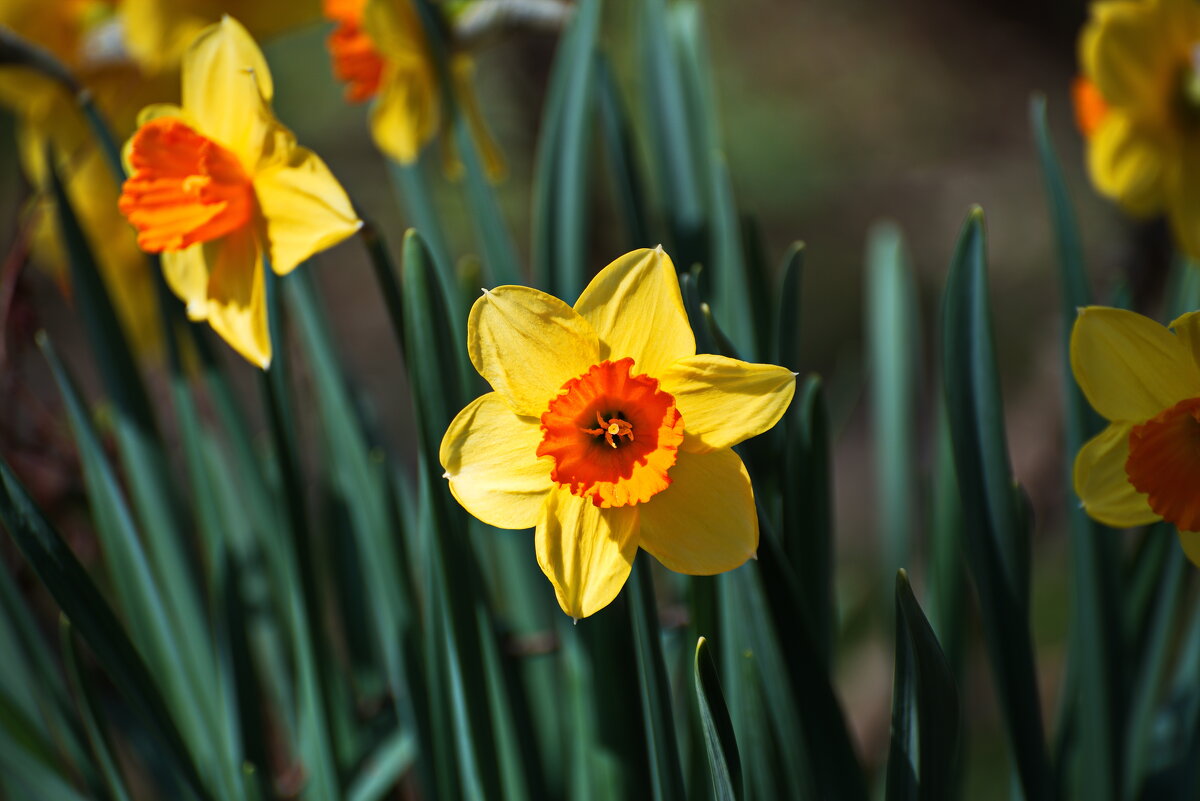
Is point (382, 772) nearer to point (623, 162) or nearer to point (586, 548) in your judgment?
point (586, 548)

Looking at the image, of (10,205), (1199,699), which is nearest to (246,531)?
(1199,699)

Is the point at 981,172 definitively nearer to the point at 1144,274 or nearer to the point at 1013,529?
the point at 1144,274

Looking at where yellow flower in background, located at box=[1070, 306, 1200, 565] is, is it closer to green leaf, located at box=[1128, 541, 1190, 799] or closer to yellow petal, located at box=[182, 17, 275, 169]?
green leaf, located at box=[1128, 541, 1190, 799]

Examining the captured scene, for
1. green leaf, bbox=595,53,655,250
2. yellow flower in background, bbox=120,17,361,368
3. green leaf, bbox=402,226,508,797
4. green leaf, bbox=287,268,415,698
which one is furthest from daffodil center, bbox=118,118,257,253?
green leaf, bbox=595,53,655,250

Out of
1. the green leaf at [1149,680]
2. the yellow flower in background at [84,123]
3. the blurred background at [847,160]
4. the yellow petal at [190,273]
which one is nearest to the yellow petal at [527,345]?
→ the yellow petal at [190,273]

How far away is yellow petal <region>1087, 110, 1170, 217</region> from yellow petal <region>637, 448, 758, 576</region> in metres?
0.64

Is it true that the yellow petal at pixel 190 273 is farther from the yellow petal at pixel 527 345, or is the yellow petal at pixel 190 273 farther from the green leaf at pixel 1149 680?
the green leaf at pixel 1149 680

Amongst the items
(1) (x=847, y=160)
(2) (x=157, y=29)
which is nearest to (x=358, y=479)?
(2) (x=157, y=29)

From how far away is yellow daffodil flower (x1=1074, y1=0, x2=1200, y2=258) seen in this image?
81 centimetres

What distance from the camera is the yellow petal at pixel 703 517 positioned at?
1.45 feet

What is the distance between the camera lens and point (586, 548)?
455mm

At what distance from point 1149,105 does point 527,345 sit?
721 mm

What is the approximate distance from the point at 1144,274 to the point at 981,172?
286 centimetres

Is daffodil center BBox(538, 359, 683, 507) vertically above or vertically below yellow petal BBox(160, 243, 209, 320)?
→ below
